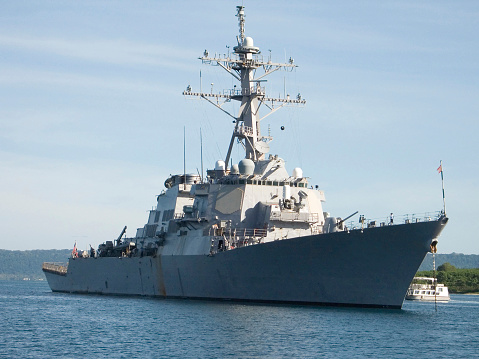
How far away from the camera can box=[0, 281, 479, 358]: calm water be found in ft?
64.2

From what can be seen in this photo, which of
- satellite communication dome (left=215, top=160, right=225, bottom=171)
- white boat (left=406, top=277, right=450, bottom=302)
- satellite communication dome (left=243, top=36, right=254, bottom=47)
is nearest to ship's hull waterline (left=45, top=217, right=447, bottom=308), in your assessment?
satellite communication dome (left=215, top=160, right=225, bottom=171)

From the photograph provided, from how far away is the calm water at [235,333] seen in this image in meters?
19.6

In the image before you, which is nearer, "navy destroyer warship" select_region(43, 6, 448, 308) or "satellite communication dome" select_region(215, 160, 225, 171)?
"navy destroyer warship" select_region(43, 6, 448, 308)

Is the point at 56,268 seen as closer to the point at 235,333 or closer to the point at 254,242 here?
the point at 254,242

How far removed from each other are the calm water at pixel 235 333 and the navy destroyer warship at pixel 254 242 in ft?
2.77

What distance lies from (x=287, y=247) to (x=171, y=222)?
10133 mm

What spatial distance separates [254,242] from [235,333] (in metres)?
8.12

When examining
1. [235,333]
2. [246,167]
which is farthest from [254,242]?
[235,333]

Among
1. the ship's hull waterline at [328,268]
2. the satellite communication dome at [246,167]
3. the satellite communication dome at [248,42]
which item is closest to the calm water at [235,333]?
the ship's hull waterline at [328,268]

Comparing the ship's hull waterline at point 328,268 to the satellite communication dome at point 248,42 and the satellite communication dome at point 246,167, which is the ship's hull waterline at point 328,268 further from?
the satellite communication dome at point 248,42

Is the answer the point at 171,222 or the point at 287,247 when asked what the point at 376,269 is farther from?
the point at 171,222

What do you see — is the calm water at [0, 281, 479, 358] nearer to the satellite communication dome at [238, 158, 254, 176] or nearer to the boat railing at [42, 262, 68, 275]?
the satellite communication dome at [238, 158, 254, 176]

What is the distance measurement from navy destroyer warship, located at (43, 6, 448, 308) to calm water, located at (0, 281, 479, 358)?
0.84m

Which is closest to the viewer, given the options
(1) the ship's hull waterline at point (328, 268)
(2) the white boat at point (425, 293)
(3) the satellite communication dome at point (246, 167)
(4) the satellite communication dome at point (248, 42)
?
(1) the ship's hull waterline at point (328, 268)
